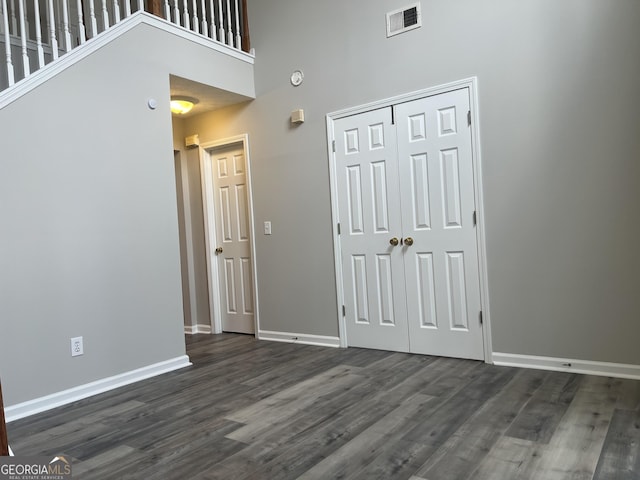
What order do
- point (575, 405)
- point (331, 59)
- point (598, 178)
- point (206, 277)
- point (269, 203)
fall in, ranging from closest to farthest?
point (575, 405), point (598, 178), point (331, 59), point (269, 203), point (206, 277)

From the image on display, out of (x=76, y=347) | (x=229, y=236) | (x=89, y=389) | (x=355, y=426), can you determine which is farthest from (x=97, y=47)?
(x=355, y=426)

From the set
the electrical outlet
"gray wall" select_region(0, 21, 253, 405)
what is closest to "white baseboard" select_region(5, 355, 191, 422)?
"gray wall" select_region(0, 21, 253, 405)

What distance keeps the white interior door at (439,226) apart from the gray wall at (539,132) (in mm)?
147

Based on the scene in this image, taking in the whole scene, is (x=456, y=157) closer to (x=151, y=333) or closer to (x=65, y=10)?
(x=151, y=333)

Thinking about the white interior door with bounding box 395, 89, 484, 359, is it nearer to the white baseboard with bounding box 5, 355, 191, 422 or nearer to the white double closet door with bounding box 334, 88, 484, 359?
the white double closet door with bounding box 334, 88, 484, 359

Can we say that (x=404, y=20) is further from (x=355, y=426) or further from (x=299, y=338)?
(x=355, y=426)

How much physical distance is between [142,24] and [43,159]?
137 cm

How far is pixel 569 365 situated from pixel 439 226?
130cm

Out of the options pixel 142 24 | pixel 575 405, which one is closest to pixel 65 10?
pixel 142 24

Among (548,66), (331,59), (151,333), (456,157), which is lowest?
(151,333)

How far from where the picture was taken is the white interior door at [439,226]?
3537 mm

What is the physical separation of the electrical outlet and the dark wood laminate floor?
0.32m

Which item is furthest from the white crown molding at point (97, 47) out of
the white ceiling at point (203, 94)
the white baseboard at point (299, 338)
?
the white baseboard at point (299, 338)

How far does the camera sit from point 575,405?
2.60 metres
